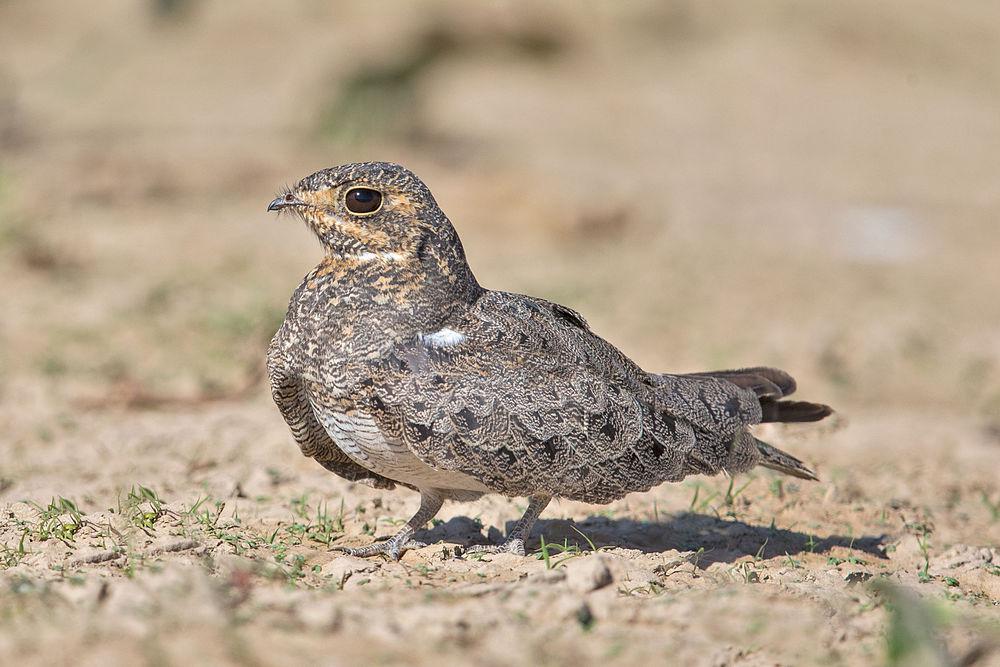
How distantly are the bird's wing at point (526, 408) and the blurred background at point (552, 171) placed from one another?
11.7ft

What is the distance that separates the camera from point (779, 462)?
4844mm

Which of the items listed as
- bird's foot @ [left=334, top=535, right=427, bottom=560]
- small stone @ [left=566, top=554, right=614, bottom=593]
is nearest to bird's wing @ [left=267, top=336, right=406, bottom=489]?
bird's foot @ [left=334, top=535, right=427, bottom=560]

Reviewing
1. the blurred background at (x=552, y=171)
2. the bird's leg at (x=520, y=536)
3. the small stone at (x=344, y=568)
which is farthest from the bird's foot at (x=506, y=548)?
the blurred background at (x=552, y=171)

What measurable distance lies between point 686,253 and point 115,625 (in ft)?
30.3

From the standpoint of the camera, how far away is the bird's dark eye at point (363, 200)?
4441 mm

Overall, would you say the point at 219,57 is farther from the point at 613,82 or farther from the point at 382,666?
the point at 382,666

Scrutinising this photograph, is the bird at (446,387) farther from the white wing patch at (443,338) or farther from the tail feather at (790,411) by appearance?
the tail feather at (790,411)

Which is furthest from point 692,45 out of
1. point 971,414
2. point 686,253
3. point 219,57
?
point 971,414

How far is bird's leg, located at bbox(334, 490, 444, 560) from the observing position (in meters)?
4.47

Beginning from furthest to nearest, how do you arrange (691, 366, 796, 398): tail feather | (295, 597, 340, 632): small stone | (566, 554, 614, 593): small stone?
(691, 366, 796, 398): tail feather
(566, 554, 614, 593): small stone
(295, 597, 340, 632): small stone

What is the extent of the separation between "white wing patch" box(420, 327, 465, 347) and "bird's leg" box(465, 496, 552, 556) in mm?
700

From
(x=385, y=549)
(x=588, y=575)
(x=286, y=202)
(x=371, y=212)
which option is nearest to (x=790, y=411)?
(x=588, y=575)

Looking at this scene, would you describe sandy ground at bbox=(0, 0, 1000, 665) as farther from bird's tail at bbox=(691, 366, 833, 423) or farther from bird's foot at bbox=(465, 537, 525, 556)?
bird's tail at bbox=(691, 366, 833, 423)

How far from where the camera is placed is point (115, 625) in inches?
129
